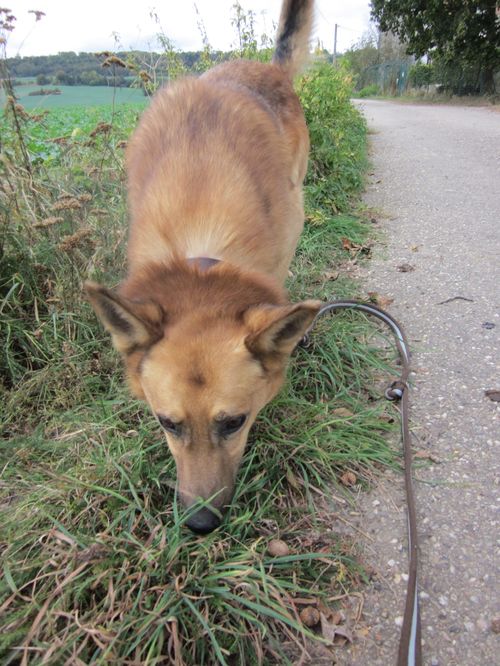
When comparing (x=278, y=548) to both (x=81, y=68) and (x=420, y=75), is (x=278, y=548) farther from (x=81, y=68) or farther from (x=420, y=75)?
(x=420, y=75)

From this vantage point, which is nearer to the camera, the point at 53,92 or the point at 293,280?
the point at 53,92

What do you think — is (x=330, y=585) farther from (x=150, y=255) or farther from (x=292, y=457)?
(x=150, y=255)

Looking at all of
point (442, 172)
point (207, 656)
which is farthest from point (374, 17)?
point (207, 656)

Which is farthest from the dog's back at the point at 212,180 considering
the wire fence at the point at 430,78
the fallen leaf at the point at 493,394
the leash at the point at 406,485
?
the wire fence at the point at 430,78

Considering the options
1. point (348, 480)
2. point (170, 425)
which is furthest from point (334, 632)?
point (170, 425)

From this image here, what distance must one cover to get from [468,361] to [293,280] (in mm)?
1629

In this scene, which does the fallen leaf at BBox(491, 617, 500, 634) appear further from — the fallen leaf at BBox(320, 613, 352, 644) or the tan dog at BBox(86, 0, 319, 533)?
the tan dog at BBox(86, 0, 319, 533)

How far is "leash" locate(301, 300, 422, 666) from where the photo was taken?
5.32 feet

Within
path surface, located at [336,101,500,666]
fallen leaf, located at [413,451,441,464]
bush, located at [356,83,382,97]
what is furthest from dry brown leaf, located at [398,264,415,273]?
bush, located at [356,83,382,97]

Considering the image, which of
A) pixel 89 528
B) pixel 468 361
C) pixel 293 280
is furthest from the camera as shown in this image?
pixel 293 280

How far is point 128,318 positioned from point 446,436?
1865 millimetres

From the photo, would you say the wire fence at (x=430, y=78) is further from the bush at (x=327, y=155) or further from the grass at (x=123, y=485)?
the grass at (x=123, y=485)

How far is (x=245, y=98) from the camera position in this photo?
130 inches

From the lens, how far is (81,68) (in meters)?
4.63
